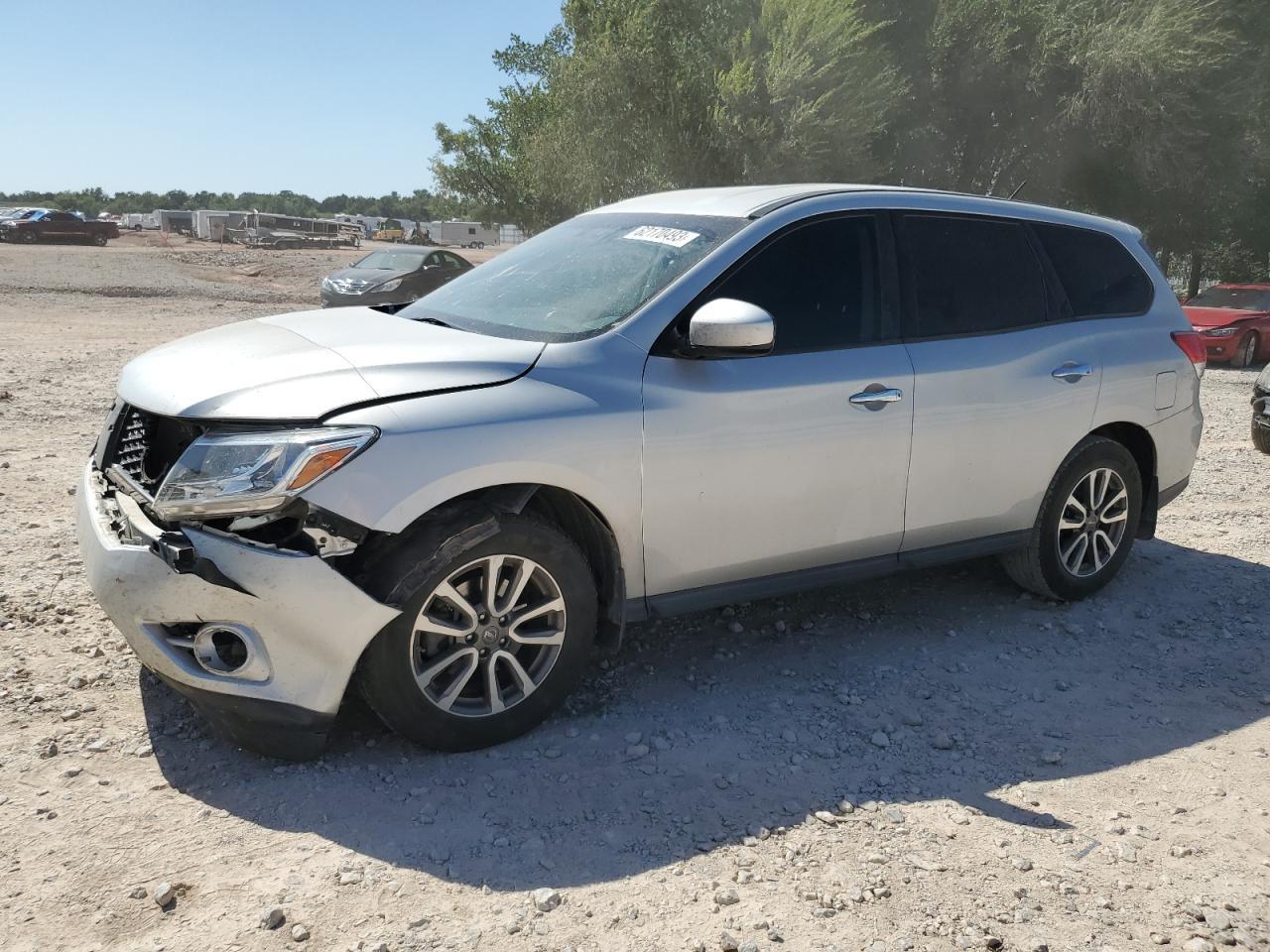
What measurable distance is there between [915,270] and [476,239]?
8709 cm

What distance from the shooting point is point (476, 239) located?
8819 cm

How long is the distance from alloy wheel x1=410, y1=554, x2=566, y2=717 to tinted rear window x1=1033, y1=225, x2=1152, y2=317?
9.91 ft

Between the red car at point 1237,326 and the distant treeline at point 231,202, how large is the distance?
84605mm

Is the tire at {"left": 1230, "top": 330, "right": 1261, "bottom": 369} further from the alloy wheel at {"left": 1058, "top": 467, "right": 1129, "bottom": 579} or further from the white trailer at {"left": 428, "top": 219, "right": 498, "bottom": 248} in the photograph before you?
the white trailer at {"left": 428, "top": 219, "right": 498, "bottom": 248}

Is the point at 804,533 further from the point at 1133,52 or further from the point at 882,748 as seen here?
the point at 1133,52

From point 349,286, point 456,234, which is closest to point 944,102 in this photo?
point 349,286

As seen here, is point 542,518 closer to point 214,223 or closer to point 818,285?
point 818,285

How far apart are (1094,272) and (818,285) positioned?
181cm

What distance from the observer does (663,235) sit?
4164 millimetres

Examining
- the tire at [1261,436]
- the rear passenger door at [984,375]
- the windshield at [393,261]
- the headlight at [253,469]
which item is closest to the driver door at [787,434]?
the rear passenger door at [984,375]

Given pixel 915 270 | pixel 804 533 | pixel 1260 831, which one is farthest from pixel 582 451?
pixel 1260 831

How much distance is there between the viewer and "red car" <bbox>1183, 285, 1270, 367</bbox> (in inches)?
640

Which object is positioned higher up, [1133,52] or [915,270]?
[1133,52]

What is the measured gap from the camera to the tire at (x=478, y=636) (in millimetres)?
3250
